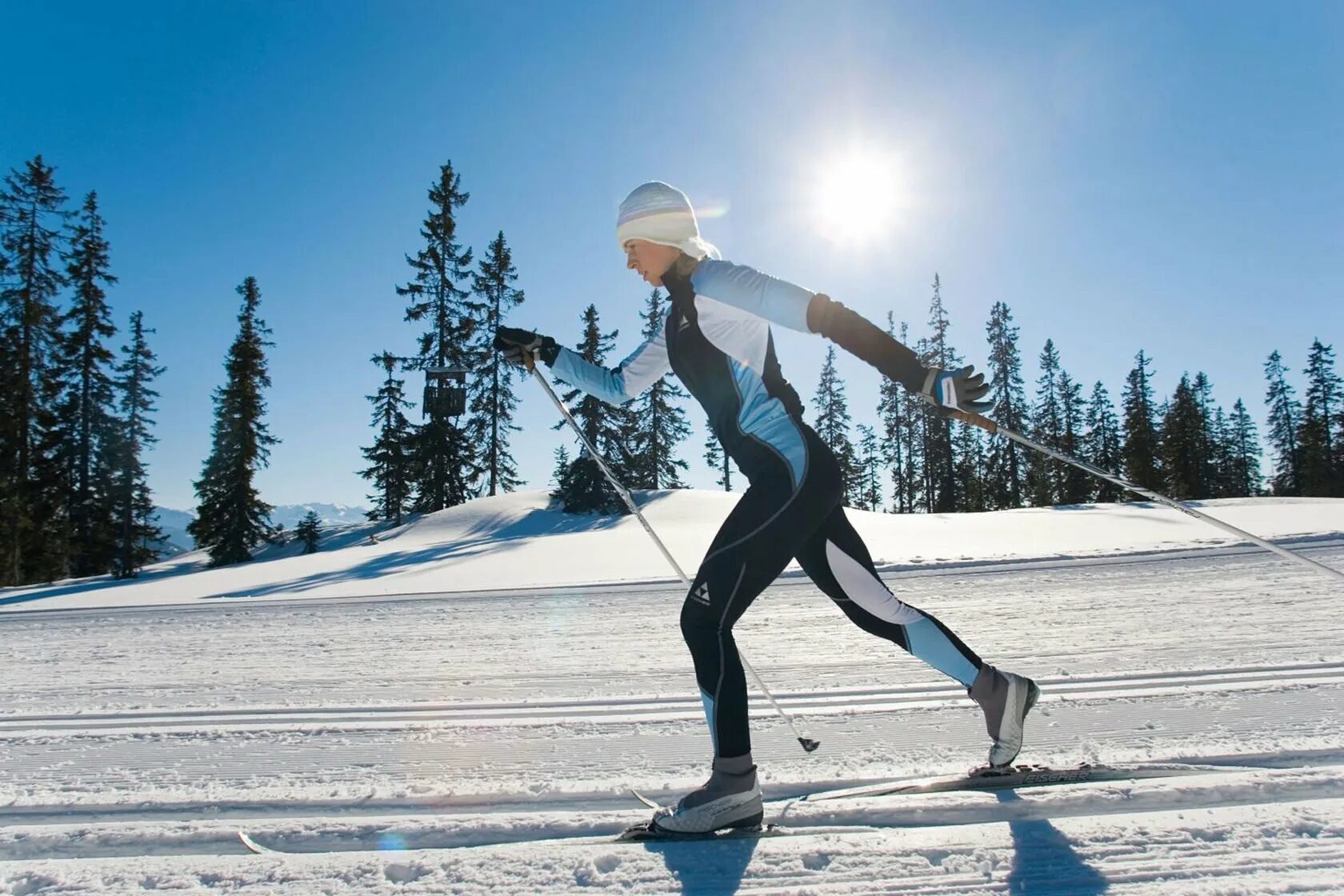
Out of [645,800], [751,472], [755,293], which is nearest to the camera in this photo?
[755,293]

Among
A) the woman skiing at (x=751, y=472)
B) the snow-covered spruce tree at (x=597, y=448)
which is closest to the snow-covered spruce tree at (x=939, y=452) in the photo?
the snow-covered spruce tree at (x=597, y=448)

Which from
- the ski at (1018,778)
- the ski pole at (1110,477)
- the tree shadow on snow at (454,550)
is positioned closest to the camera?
the ski pole at (1110,477)

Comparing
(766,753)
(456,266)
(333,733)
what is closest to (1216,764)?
(766,753)

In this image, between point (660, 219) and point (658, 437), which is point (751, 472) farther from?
point (658, 437)

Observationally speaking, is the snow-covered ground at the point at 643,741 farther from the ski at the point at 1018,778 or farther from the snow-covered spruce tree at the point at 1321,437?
the snow-covered spruce tree at the point at 1321,437

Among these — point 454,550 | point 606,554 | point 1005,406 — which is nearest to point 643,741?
point 606,554

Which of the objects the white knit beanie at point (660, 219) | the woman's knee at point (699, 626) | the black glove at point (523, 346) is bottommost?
the woman's knee at point (699, 626)

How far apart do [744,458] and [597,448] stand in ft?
51.4

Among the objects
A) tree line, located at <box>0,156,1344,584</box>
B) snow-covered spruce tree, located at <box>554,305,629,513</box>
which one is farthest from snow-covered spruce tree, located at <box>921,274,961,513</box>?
snow-covered spruce tree, located at <box>554,305,629,513</box>

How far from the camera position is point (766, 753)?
281 cm

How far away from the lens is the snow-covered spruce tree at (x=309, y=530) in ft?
83.7

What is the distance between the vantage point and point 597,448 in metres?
17.8

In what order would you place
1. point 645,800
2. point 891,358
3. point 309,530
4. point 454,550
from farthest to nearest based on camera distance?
point 309,530 → point 454,550 → point 645,800 → point 891,358

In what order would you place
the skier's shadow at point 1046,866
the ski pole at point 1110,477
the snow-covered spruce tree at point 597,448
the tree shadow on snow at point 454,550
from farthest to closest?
the snow-covered spruce tree at point 597,448, the tree shadow on snow at point 454,550, the ski pole at point 1110,477, the skier's shadow at point 1046,866
